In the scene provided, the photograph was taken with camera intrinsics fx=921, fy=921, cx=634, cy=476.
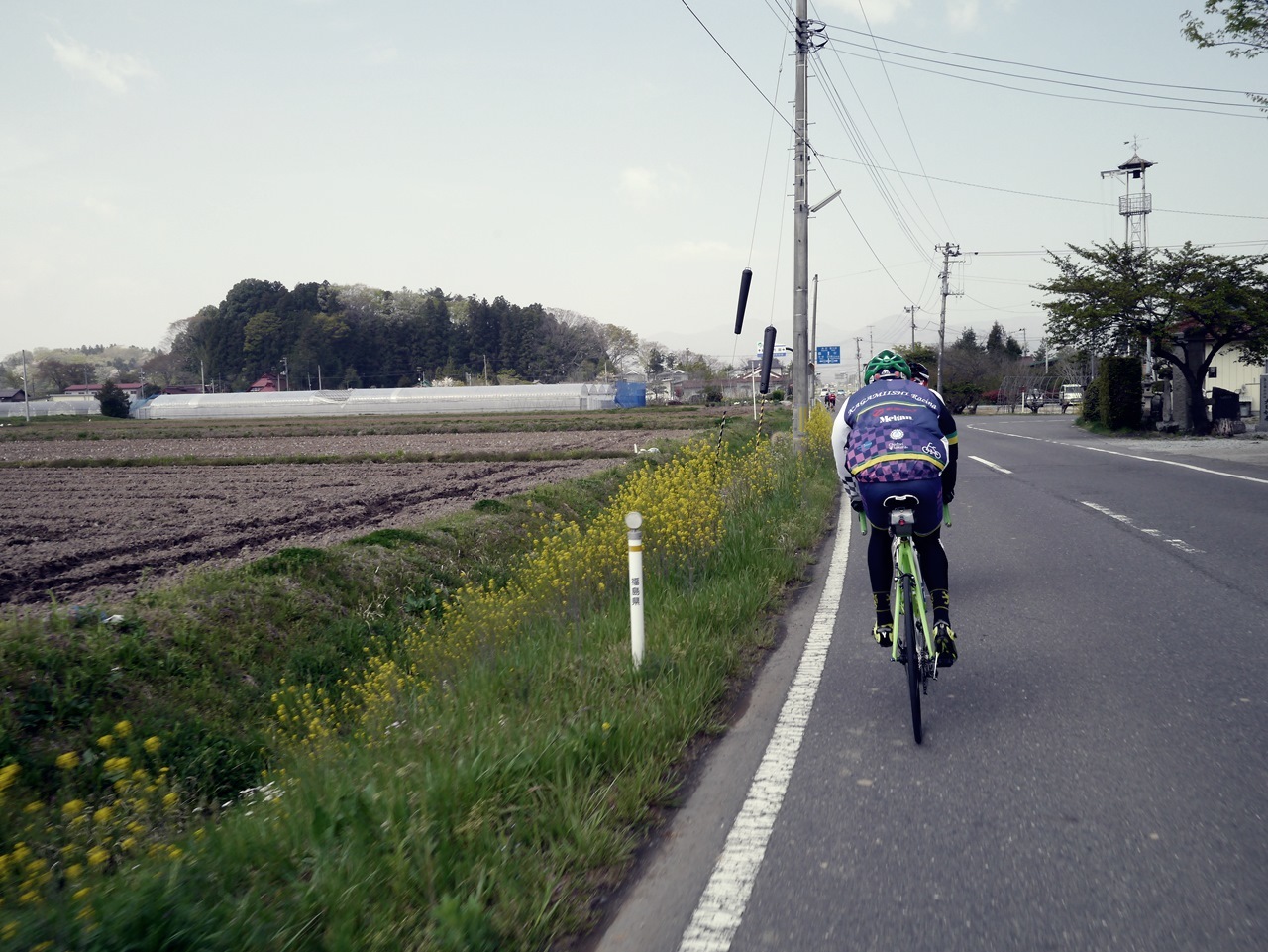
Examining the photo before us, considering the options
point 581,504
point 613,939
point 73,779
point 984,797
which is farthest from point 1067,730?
point 581,504

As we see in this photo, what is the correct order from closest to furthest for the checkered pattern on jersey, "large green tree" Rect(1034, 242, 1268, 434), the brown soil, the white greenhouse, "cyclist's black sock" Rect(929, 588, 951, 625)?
the checkered pattern on jersey, "cyclist's black sock" Rect(929, 588, 951, 625), the brown soil, "large green tree" Rect(1034, 242, 1268, 434), the white greenhouse

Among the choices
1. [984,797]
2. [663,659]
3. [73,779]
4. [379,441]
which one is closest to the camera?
→ [984,797]

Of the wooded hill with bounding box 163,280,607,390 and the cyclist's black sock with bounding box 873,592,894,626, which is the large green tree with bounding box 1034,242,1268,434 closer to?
the cyclist's black sock with bounding box 873,592,894,626

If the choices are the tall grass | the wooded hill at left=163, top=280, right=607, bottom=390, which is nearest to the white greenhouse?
the wooded hill at left=163, top=280, right=607, bottom=390

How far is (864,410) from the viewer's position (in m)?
4.75

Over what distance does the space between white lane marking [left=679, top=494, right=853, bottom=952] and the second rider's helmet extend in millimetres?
1755

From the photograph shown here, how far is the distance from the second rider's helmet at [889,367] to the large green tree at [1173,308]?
89.0 feet

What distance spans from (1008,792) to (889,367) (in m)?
2.34

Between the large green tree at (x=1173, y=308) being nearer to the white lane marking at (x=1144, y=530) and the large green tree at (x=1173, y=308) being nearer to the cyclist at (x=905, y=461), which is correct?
the white lane marking at (x=1144, y=530)

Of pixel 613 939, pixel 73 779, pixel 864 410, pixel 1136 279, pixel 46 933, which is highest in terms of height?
pixel 1136 279

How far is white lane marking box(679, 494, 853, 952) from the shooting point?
9.22ft

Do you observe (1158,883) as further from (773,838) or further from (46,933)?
(46,933)

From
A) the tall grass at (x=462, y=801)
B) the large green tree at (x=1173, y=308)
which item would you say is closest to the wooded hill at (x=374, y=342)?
the large green tree at (x=1173, y=308)

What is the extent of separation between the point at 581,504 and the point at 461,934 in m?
11.4
